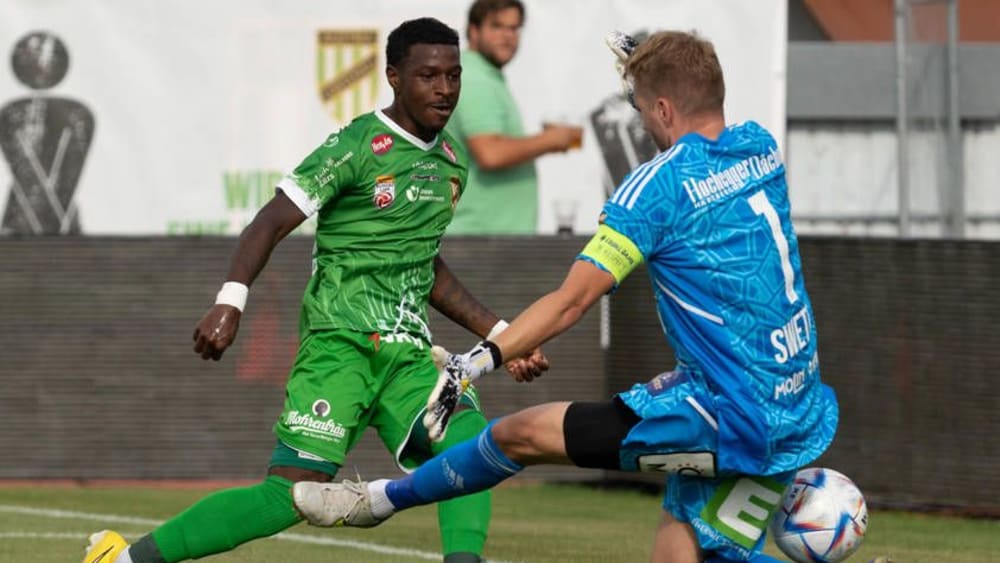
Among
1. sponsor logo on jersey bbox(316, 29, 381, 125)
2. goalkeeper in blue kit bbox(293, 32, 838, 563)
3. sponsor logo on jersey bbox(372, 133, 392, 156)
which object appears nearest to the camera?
goalkeeper in blue kit bbox(293, 32, 838, 563)

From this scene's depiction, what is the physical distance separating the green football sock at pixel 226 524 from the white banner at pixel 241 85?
21.7 ft

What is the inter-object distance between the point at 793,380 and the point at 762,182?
2.02 ft

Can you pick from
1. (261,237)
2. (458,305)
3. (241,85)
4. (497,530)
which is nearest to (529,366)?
(458,305)

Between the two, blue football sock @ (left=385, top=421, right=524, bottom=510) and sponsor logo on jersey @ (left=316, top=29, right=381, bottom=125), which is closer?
blue football sock @ (left=385, top=421, right=524, bottom=510)

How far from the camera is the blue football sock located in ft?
23.0

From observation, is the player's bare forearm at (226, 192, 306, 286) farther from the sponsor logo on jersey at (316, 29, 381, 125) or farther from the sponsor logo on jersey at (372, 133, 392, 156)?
the sponsor logo on jersey at (316, 29, 381, 125)

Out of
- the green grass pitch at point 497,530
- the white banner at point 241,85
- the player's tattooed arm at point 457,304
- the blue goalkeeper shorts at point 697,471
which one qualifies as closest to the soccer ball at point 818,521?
the blue goalkeeper shorts at point 697,471

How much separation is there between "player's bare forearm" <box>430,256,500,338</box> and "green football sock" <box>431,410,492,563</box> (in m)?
0.65

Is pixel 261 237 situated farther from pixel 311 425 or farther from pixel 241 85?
pixel 241 85

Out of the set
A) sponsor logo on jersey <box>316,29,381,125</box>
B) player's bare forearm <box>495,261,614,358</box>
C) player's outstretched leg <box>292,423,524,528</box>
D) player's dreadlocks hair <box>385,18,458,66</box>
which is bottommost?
player's outstretched leg <box>292,423,524,528</box>

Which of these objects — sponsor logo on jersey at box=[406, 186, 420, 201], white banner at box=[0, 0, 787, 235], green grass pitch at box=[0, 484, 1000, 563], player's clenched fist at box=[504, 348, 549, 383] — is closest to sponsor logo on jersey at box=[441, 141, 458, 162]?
sponsor logo on jersey at box=[406, 186, 420, 201]

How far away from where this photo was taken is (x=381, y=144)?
8039mm

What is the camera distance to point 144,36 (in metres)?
14.5

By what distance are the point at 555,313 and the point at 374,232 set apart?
67.5 inches
